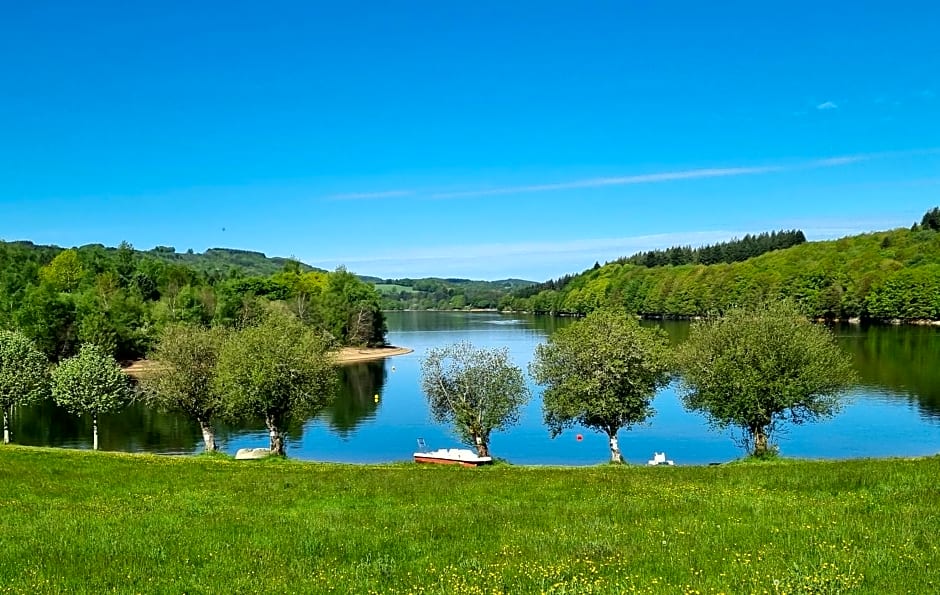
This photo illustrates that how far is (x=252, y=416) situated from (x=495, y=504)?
4027 cm

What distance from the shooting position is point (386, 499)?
22078 mm

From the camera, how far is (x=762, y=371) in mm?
49625

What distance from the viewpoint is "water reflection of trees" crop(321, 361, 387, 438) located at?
82.7 m

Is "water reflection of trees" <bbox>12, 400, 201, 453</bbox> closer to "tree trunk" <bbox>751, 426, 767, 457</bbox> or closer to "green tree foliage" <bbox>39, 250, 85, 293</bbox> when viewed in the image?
"tree trunk" <bbox>751, 426, 767, 457</bbox>

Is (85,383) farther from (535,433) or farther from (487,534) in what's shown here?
(487,534)

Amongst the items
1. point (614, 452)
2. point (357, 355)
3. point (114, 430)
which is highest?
point (357, 355)

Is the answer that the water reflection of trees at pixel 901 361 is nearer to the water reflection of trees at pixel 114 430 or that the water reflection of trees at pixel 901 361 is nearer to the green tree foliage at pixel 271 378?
the green tree foliage at pixel 271 378

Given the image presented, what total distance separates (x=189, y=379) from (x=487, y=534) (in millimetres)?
48733

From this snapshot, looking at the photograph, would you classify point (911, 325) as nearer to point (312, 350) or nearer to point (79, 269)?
point (312, 350)

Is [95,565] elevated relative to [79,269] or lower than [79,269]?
lower

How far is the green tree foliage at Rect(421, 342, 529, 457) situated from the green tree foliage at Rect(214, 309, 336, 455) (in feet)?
29.2

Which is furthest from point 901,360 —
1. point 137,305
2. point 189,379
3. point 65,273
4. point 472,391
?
point 65,273

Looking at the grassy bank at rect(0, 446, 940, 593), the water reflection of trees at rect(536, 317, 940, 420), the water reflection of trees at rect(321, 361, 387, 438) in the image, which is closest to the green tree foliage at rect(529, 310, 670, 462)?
the grassy bank at rect(0, 446, 940, 593)

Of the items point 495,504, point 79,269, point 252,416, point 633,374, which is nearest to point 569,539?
point 495,504
